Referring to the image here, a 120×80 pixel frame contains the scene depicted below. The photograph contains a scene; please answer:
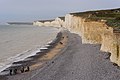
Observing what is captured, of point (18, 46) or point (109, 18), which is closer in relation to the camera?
point (109, 18)

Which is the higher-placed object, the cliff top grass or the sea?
the cliff top grass

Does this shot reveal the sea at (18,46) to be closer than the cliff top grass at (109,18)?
No

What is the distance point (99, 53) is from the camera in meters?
31.0

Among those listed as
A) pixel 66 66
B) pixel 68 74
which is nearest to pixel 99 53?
pixel 66 66

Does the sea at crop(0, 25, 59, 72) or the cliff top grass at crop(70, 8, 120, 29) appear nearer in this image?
the cliff top grass at crop(70, 8, 120, 29)

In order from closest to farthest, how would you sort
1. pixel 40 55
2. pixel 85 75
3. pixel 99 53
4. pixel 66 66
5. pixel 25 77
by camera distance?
pixel 85 75 → pixel 25 77 → pixel 66 66 → pixel 99 53 → pixel 40 55

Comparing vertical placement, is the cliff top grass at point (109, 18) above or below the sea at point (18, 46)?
above

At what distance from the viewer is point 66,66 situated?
25641 mm

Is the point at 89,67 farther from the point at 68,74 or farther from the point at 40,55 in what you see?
the point at 40,55

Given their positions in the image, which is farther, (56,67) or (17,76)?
(56,67)

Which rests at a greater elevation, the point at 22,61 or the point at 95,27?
the point at 95,27

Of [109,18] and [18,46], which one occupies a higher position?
[109,18]

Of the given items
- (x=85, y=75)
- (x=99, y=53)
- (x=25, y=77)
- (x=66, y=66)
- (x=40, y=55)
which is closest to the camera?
(x=85, y=75)

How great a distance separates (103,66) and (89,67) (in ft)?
3.46
